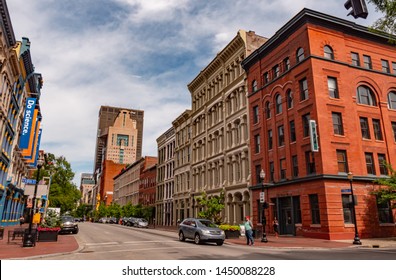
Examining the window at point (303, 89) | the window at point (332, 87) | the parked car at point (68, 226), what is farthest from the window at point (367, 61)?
the parked car at point (68, 226)

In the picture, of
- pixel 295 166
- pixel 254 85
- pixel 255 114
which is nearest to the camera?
pixel 295 166

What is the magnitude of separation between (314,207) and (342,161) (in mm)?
4583

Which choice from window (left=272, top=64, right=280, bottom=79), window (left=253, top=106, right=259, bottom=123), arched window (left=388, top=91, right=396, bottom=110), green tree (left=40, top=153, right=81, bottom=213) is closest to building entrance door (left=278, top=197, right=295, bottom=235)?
window (left=253, top=106, right=259, bottom=123)

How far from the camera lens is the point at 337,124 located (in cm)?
2695

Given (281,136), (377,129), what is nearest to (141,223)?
(281,136)

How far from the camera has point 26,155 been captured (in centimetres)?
4450

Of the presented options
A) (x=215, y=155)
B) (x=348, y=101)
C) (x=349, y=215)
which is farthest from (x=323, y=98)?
(x=215, y=155)

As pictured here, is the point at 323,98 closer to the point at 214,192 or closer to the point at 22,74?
the point at 214,192

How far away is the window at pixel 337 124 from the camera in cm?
2677

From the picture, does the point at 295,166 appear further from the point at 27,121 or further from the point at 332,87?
the point at 27,121

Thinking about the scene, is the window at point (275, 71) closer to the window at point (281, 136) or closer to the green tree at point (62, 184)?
the window at point (281, 136)

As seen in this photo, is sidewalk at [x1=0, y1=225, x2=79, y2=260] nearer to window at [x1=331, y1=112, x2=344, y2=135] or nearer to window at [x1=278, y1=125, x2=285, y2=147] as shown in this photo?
window at [x1=278, y1=125, x2=285, y2=147]

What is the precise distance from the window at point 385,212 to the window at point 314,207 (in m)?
5.41

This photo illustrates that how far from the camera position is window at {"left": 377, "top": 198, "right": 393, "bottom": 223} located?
25.8 m
